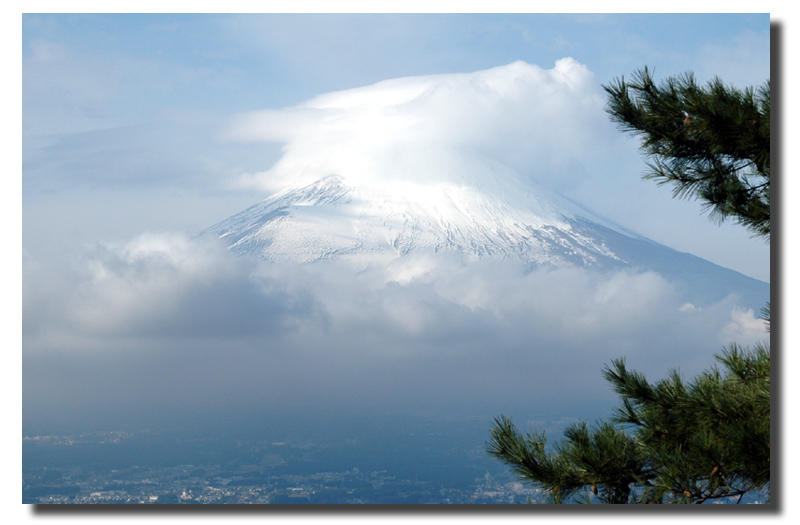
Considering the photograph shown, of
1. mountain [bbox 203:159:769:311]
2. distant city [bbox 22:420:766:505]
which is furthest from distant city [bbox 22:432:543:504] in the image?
mountain [bbox 203:159:769:311]

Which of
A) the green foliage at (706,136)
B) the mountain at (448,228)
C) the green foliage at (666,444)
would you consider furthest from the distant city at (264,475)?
the mountain at (448,228)

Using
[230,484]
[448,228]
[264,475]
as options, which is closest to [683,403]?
[230,484]

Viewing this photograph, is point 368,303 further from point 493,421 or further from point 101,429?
point 493,421

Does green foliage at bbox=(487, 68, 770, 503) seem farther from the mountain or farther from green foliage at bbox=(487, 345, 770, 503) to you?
the mountain

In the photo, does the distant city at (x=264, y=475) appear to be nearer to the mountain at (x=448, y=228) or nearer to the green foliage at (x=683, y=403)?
the green foliage at (x=683, y=403)
